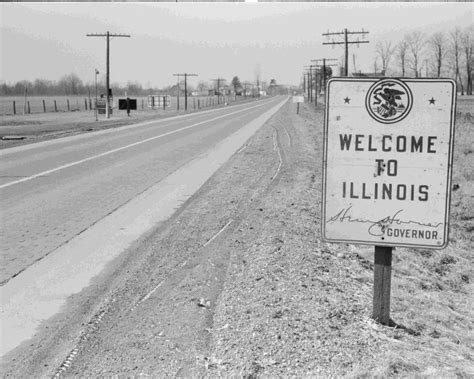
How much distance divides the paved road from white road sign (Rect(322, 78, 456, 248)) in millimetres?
3355

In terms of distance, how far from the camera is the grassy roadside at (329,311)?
3240 mm

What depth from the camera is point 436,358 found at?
11.0 feet

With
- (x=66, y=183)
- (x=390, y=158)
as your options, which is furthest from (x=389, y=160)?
(x=66, y=183)

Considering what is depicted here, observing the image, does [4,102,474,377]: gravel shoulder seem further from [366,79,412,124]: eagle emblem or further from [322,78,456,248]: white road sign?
[366,79,412,124]: eagle emblem

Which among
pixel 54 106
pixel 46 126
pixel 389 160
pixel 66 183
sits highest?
pixel 389 160

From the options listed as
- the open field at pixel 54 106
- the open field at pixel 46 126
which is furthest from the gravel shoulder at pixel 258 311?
the open field at pixel 54 106

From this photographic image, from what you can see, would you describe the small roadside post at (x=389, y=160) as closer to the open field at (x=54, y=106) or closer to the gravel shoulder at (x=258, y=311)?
the gravel shoulder at (x=258, y=311)

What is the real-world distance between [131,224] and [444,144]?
16.2ft

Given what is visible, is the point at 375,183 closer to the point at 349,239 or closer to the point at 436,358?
the point at 349,239

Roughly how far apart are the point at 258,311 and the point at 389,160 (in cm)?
143

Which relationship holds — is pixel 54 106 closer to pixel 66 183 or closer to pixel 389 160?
pixel 66 183

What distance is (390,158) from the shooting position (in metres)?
3.29
